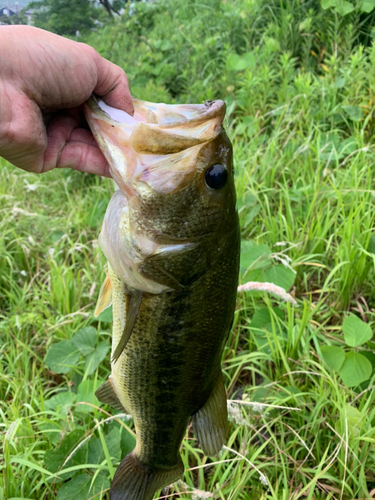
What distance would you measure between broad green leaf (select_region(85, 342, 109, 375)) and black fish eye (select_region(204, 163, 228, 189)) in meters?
1.34

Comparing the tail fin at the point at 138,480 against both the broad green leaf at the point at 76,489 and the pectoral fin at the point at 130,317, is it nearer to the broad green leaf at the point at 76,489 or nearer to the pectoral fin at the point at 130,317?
the broad green leaf at the point at 76,489

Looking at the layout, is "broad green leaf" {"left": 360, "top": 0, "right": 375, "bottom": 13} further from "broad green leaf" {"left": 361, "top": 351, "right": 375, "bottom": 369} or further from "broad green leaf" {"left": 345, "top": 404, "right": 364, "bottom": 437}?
"broad green leaf" {"left": 345, "top": 404, "right": 364, "bottom": 437}

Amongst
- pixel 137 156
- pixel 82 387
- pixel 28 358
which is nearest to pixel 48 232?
pixel 28 358

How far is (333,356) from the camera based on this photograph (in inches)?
79.2

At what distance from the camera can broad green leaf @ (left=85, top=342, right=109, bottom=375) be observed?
2189 mm

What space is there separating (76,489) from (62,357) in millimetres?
739

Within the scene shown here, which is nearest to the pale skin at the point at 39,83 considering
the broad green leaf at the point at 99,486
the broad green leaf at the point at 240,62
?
the broad green leaf at the point at 99,486

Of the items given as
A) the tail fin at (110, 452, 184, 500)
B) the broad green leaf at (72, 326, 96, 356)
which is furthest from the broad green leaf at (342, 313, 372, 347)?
the broad green leaf at (72, 326, 96, 356)

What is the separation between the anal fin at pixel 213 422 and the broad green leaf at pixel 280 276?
0.92 meters

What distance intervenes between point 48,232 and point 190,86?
2306 millimetres

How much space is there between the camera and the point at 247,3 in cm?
414

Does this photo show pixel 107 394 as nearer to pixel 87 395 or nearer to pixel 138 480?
pixel 138 480

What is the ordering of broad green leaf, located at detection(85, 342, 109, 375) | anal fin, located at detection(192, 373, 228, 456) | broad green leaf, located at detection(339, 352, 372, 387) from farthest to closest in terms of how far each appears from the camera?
broad green leaf, located at detection(85, 342, 109, 375)
broad green leaf, located at detection(339, 352, 372, 387)
anal fin, located at detection(192, 373, 228, 456)

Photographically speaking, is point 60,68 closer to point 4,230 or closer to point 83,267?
point 83,267
